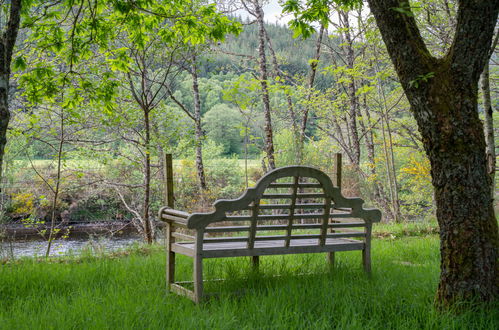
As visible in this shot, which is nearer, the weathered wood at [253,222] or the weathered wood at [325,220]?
the weathered wood at [253,222]

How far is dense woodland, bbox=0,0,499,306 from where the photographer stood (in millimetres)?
5039

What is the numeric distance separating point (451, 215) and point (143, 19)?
4.45 metres

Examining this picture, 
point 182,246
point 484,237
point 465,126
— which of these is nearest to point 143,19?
point 182,246

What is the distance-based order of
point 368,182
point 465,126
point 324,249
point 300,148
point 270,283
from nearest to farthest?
point 465,126 → point 270,283 → point 324,249 → point 300,148 → point 368,182

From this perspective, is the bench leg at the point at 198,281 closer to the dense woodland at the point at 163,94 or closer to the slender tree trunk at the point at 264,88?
the dense woodland at the point at 163,94

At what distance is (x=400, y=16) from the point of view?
3.03m

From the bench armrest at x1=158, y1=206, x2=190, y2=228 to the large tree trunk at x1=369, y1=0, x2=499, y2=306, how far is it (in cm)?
178

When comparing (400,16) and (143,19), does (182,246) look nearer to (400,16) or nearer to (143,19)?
(400,16)

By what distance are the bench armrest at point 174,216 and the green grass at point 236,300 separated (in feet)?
1.76

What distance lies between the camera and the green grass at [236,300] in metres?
2.75

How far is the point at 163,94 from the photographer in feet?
38.8

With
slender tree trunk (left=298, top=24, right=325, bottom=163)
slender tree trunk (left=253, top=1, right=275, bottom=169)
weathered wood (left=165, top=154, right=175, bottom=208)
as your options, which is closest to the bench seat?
weathered wood (left=165, top=154, right=175, bottom=208)

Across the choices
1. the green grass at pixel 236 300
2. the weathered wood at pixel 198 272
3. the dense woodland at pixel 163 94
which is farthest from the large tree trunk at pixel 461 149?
the weathered wood at pixel 198 272

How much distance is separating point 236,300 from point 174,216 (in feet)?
3.01
